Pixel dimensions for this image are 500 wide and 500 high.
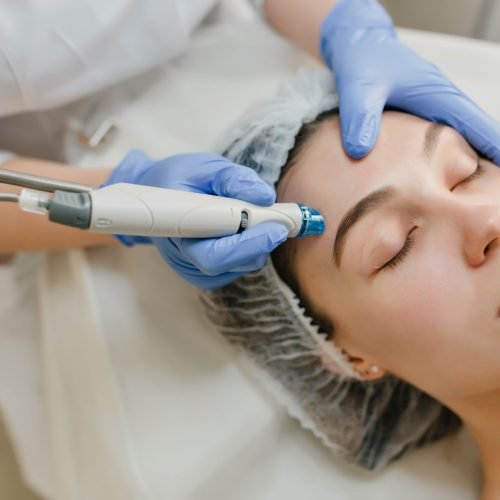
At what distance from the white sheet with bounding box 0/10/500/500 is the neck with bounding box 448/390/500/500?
3.6 inches

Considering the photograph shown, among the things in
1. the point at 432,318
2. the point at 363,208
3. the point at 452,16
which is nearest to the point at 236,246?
the point at 363,208

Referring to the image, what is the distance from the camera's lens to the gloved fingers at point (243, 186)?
0.90 metres

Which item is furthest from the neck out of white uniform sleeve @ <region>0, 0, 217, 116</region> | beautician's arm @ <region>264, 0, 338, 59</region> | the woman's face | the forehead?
white uniform sleeve @ <region>0, 0, 217, 116</region>

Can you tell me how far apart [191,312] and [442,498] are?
60 cm

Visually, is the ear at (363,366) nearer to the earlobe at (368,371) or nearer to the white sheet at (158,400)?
the earlobe at (368,371)

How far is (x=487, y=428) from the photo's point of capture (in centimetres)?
108

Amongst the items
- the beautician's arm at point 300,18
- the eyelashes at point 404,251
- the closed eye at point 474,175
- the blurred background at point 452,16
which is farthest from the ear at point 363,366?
the blurred background at point 452,16

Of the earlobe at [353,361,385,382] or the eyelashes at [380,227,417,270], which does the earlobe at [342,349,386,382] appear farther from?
the eyelashes at [380,227,417,270]

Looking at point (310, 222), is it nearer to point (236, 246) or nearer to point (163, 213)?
point (236, 246)

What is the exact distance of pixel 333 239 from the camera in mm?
952

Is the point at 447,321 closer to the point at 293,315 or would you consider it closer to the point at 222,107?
the point at 293,315

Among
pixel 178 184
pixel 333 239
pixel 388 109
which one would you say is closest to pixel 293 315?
pixel 333 239

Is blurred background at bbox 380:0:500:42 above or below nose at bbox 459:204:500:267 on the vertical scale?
above

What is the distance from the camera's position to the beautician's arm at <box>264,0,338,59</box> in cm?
132
